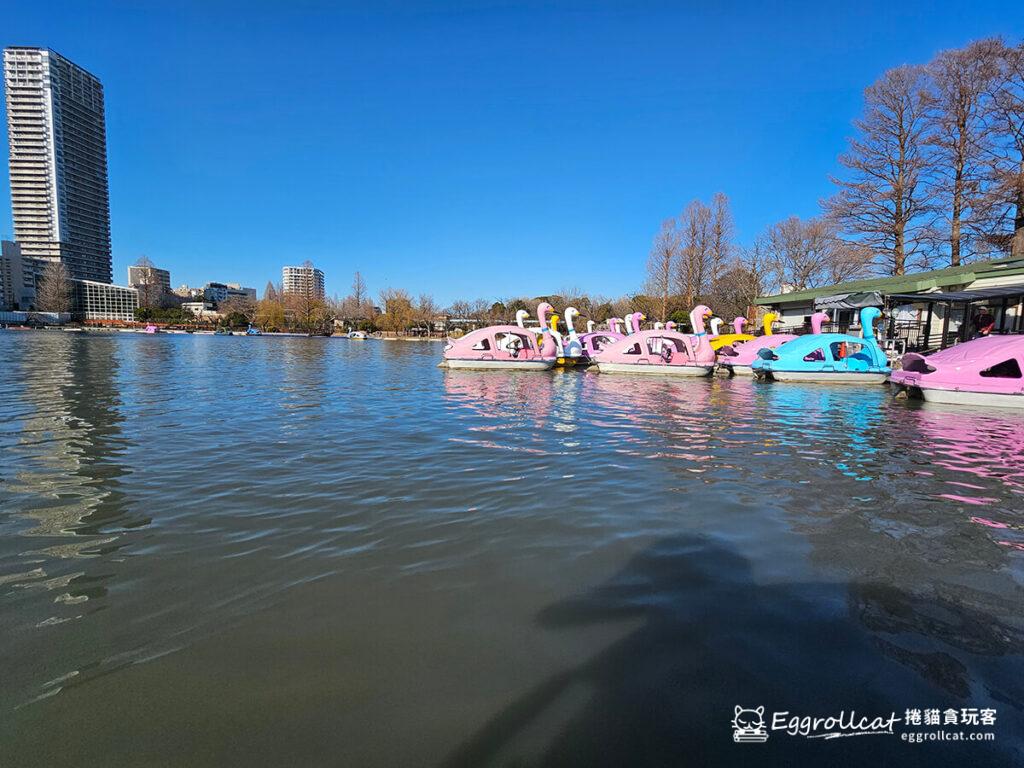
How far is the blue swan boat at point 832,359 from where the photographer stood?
1845 centimetres

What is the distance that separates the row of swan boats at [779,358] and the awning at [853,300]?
0.82 m

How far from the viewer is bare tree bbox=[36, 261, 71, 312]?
99188 millimetres

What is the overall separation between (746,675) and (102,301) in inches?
6044

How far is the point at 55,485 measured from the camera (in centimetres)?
564

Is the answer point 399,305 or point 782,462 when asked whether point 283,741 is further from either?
point 399,305

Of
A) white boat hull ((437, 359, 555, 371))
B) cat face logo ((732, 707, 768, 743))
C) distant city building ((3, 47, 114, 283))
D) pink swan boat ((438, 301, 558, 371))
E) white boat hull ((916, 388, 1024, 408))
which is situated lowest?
cat face logo ((732, 707, 768, 743))

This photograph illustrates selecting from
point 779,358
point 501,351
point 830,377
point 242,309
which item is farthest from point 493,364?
point 242,309

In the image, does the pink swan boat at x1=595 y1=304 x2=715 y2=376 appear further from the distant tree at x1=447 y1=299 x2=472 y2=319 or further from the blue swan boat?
the distant tree at x1=447 y1=299 x2=472 y2=319

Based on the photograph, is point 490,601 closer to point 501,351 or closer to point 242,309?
point 501,351

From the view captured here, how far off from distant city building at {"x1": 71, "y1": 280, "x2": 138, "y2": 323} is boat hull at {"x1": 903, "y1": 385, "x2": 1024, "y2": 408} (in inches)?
5515

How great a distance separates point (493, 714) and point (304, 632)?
1.35 m

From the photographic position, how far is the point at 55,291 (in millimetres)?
99188

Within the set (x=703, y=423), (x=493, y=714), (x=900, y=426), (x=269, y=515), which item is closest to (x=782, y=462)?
(x=703, y=423)

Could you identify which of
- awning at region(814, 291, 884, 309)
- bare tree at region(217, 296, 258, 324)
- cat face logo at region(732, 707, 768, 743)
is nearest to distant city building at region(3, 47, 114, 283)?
bare tree at region(217, 296, 258, 324)
